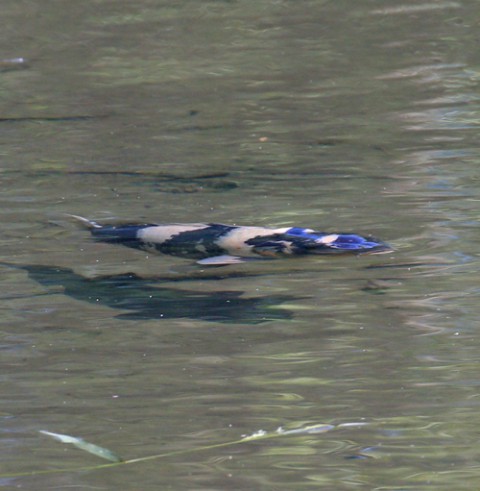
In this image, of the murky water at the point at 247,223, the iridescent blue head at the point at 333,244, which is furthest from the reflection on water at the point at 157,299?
the iridescent blue head at the point at 333,244

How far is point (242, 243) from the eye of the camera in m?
3.75

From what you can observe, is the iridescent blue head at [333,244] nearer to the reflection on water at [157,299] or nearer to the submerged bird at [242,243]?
the submerged bird at [242,243]

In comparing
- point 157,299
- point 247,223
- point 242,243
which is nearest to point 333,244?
point 242,243

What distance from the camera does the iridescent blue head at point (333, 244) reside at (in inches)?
146

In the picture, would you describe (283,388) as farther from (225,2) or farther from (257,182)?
(225,2)

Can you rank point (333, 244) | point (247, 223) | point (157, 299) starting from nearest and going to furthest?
point (157, 299)
point (333, 244)
point (247, 223)

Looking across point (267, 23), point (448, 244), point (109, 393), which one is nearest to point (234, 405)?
point (109, 393)

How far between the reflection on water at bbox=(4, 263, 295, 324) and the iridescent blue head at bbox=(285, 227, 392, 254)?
1.05 feet

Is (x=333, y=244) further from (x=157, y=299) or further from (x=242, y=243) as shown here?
(x=157, y=299)

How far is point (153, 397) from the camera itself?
2.81m

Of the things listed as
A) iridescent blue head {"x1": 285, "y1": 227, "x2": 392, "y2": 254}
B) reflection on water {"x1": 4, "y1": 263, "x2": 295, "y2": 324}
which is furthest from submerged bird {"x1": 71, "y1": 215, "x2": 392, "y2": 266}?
reflection on water {"x1": 4, "y1": 263, "x2": 295, "y2": 324}

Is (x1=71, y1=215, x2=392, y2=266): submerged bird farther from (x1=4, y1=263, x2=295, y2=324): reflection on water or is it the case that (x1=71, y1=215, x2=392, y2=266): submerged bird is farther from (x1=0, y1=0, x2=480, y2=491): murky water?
(x1=4, y1=263, x2=295, y2=324): reflection on water

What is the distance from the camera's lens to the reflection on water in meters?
3.35

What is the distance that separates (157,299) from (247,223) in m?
0.85
